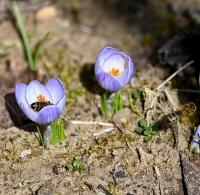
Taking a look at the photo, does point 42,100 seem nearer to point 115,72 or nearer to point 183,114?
point 115,72

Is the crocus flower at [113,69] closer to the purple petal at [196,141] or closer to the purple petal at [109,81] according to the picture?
the purple petal at [109,81]

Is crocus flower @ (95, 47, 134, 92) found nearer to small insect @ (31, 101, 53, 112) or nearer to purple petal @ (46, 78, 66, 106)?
purple petal @ (46, 78, 66, 106)

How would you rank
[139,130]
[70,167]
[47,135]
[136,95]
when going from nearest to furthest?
[70,167] < [47,135] < [139,130] < [136,95]

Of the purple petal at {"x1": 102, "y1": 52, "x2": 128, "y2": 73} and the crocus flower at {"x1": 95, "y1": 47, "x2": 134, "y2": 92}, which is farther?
the purple petal at {"x1": 102, "y1": 52, "x2": 128, "y2": 73}

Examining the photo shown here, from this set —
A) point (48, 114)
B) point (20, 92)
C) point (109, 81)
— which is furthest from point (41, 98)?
point (109, 81)

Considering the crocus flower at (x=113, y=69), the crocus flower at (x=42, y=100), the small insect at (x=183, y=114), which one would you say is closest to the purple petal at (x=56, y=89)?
the crocus flower at (x=42, y=100)

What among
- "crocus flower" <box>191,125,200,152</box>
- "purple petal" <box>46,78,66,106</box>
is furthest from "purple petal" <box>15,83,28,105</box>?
"crocus flower" <box>191,125,200,152</box>

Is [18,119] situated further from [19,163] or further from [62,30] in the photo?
[62,30]
